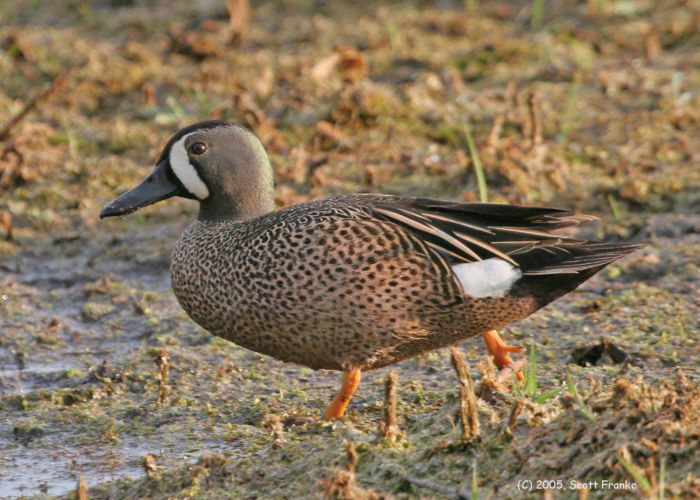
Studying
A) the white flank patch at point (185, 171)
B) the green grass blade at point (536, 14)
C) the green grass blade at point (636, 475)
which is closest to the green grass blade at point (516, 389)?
the green grass blade at point (636, 475)

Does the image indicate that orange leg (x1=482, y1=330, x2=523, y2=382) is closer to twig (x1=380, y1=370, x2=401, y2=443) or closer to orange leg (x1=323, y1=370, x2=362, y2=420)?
orange leg (x1=323, y1=370, x2=362, y2=420)

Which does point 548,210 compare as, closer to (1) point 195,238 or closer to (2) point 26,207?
(1) point 195,238

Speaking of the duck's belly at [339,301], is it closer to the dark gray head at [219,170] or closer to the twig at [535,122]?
the dark gray head at [219,170]

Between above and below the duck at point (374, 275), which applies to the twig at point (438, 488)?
below

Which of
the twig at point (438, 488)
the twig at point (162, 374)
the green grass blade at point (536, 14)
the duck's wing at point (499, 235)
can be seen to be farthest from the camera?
the green grass blade at point (536, 14)

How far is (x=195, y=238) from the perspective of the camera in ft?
13.9

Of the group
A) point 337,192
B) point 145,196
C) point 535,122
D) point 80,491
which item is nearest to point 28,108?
point 337,192

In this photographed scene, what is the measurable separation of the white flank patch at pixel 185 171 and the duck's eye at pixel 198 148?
1.2 inches

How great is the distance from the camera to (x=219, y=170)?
4344 millimetres

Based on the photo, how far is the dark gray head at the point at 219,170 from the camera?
434cm

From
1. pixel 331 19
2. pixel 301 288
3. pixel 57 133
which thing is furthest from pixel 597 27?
pixel 301 288

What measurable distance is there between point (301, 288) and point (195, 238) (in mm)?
666

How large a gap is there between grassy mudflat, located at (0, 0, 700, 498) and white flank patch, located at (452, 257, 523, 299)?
0.93 ft

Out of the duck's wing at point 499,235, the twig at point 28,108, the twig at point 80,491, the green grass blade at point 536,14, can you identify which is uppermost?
the green grass blade at point 536,14
